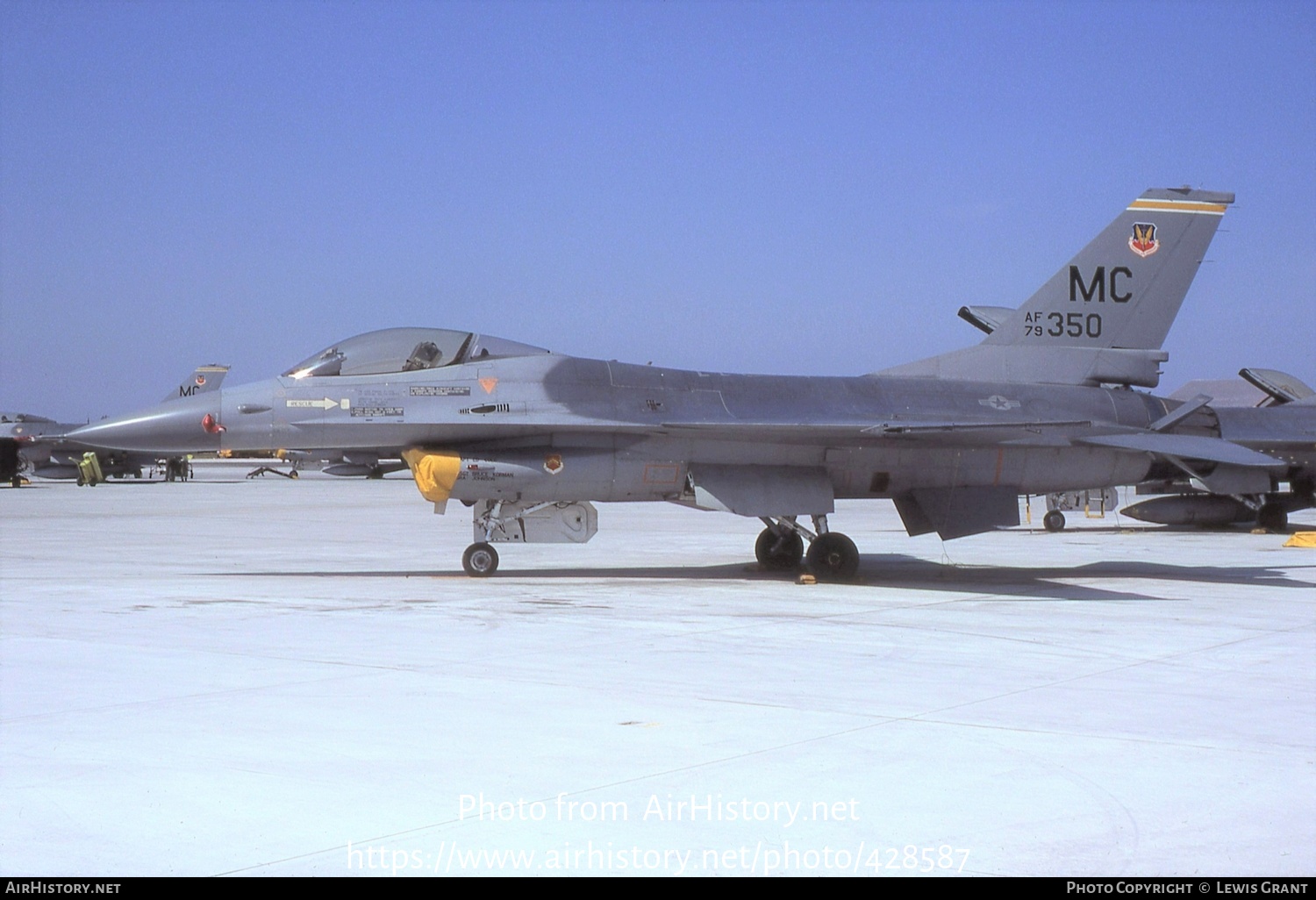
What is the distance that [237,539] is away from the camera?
772 inches

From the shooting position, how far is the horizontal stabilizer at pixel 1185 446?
1320cm

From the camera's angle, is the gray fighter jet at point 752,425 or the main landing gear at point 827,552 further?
the main landing gear at point 827,552

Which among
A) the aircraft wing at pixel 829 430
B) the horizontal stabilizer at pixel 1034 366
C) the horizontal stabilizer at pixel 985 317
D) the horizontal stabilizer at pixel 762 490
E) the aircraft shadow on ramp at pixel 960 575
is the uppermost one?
the horizontal stabilizer at pixel 985 317

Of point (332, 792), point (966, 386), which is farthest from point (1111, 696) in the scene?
point (966, 386)

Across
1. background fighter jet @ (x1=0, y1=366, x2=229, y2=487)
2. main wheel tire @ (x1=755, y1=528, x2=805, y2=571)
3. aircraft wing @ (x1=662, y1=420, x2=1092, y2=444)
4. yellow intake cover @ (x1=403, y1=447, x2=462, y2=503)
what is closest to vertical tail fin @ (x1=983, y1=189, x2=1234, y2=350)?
aircraft wing @ (x1=662, y1=420, x2=1092, y2=444)

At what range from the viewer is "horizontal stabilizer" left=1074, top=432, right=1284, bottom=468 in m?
13.2

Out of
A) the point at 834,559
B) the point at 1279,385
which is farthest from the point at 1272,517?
the point at 834,559

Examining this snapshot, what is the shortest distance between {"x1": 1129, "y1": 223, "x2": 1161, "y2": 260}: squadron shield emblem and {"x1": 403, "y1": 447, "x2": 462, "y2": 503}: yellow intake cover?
888 centimetres

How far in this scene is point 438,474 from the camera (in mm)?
12773

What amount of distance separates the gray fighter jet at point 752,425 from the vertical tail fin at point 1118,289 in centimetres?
2

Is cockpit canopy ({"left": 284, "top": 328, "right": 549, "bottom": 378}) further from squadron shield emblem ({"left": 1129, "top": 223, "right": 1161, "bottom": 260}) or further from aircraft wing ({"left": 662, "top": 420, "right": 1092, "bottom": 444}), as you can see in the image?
squadron shield emblem ({"left": 1129, "top": 223, "right": 1161, "bottom": 260})

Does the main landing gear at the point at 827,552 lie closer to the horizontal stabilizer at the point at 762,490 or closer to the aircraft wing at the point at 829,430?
the horizontal stabilizer at the point at 762,490

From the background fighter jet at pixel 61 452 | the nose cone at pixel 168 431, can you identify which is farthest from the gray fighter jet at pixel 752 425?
the background fighter jet at pixel 61 452
